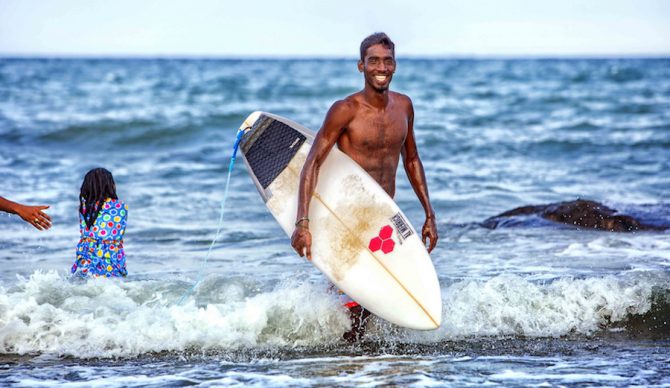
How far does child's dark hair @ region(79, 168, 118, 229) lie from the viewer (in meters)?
6.24

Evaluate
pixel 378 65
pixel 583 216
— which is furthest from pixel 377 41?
pixel 583 216

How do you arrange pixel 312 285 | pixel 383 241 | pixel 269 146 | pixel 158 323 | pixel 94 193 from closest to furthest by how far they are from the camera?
pixel 383 241 < pixel 158 323 < pixel 269 146 < pixel 312 285 < pixel 94 193

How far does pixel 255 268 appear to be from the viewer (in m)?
7.66

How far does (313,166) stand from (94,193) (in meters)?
1.96

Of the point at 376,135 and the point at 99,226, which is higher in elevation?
the point at 376,135

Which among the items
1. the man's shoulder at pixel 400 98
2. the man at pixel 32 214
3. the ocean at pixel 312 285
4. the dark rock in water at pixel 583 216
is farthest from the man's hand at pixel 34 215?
the dark rock in water at pixel 583 216

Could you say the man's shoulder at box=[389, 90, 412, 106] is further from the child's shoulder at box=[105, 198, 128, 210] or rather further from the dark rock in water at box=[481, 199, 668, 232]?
the dark rock in water at box=[481, 199, 668, 232]

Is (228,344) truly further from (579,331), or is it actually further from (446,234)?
(446,234)

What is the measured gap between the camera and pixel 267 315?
5.84 m

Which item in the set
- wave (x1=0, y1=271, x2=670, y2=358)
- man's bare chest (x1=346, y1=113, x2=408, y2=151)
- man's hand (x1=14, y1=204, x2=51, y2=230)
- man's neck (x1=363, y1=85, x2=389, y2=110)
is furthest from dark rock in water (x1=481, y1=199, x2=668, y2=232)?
man's hand (x1=14, y1=204, x2=51, y2=230)

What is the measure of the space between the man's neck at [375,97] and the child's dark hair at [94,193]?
209 centimetres

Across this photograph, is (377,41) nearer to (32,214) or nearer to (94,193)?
(32,214)

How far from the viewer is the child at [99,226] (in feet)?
20.6

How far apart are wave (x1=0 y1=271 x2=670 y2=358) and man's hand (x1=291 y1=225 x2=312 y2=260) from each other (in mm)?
765
